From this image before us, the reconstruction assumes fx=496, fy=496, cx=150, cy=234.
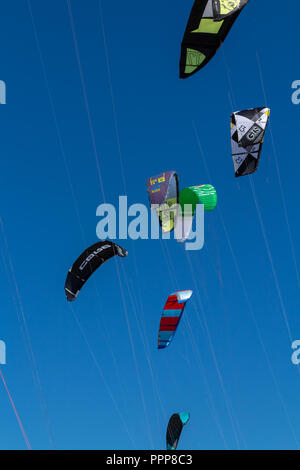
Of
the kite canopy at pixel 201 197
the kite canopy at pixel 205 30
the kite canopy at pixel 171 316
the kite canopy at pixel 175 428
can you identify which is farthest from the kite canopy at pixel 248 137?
the kite canopy at pixel 175 428

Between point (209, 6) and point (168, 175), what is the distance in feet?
13.2

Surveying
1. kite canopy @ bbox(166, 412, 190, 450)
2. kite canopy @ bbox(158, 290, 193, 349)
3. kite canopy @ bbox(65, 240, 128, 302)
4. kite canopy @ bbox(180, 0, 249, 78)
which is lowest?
kite canopy @ bbox(166, 412, 190, 450)

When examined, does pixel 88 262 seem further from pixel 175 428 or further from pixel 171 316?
pixel 175 428

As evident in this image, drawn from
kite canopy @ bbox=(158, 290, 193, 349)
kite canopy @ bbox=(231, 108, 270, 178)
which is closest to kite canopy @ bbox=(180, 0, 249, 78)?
kite canopy @ bbox=(231, 108, 270, 178)

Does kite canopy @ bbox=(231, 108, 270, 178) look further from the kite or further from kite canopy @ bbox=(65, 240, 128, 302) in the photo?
kite canopy @ bbox=(65, 240, 128, 302)

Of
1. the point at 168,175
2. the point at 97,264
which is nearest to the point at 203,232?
the point at 168,175

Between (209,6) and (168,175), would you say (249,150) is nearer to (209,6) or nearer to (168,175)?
(168,175)

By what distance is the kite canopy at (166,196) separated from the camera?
41.7ft

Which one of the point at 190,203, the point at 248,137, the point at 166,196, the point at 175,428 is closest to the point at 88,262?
the point at 166,196

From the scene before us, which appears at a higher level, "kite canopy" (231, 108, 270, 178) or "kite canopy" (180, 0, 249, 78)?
"kite canopy" (180, 0, 249, 78)

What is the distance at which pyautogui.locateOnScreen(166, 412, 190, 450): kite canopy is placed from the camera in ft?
42.7

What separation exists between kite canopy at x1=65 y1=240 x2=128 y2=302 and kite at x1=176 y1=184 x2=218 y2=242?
1.58m
